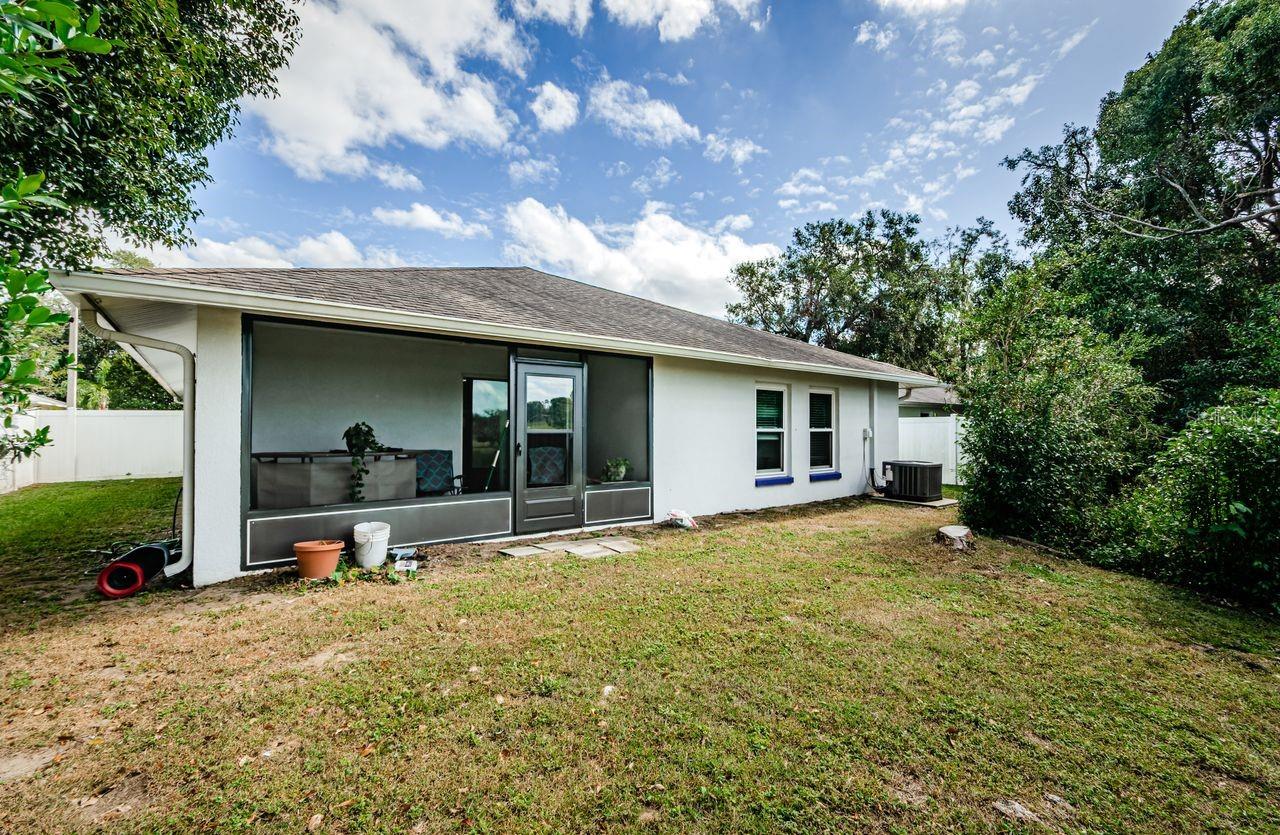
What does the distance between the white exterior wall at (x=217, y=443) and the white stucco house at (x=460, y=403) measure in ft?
0.04

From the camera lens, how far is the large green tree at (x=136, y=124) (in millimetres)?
5023

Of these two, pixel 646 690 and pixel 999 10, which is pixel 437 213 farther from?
pixel 646 690

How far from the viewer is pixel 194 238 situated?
7.85 metres

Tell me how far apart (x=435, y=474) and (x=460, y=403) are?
1.31 m

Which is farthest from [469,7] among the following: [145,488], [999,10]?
[145,488]

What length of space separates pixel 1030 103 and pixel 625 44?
1157 cm

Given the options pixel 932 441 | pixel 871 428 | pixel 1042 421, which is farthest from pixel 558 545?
pixel 932 441

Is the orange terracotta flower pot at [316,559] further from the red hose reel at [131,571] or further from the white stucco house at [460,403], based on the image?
the red hose reel at [131,571]

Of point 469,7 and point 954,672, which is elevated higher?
point 469,7

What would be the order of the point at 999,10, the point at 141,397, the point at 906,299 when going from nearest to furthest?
the point at 999,10
the point at 141,397
the point at 906,299

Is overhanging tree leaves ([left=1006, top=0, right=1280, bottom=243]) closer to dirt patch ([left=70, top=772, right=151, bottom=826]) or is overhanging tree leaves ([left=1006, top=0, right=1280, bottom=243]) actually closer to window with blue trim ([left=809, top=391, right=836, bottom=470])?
window with blue trim ([left=809, top=391, right=836, bottom=470])

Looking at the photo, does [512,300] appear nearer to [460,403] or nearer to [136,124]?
[460,403]

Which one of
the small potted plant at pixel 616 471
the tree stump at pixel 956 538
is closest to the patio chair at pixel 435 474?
the small potted plant at pixel 616 471

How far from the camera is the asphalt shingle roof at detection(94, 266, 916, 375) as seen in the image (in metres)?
4.92
